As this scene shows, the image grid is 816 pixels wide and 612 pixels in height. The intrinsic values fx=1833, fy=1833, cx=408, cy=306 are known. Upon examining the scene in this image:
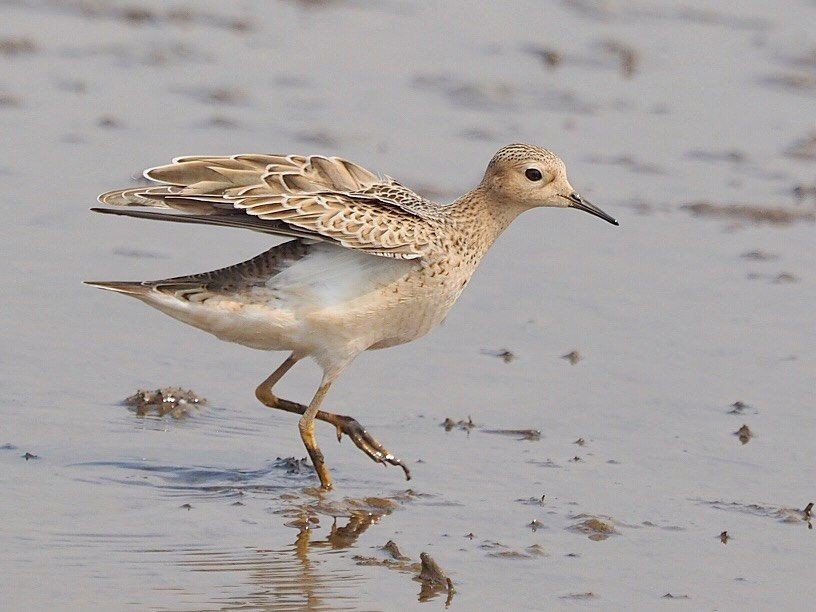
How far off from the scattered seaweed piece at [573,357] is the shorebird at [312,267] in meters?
1.20

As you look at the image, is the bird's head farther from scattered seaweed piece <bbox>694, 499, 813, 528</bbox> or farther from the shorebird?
scattered seaweed piece <bbox>694, 499, 813, 528</bbox>

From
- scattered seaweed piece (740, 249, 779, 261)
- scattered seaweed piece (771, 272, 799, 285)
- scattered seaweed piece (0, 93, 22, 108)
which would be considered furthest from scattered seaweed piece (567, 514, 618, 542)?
scattered seaweed piece (0, 93, 22, 108)

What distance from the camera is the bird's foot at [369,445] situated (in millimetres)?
7898

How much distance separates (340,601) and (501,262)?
13.4ft

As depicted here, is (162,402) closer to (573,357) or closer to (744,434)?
(573,357)

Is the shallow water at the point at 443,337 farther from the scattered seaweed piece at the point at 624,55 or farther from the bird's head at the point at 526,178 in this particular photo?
the bird's head at the point at 526,178

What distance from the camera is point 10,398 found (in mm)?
8414

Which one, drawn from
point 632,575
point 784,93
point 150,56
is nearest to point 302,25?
point 150,56

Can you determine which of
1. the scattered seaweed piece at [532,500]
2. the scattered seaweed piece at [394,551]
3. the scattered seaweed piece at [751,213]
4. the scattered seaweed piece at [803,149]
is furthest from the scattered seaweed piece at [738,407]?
the scattered seaweed piece at [803,149]

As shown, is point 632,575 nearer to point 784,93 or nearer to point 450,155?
point 450,155

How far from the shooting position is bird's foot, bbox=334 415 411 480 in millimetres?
7898

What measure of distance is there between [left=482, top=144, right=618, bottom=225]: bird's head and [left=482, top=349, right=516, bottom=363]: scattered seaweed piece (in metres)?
1.08

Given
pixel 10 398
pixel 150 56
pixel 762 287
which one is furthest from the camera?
pixel 150 56

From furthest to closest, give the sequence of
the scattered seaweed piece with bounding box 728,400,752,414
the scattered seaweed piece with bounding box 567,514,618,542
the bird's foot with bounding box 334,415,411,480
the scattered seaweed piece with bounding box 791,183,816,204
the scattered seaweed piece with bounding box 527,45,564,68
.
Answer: the scattered seaweed piece with bounding box 527,45,564,68 < the scattered seaweed piece with bounding box 791,183,816,204 < the scattered seaweed piece with bounding box 728,400,752,414 < the bird's foot with bounding box 334,415,411,480 < the scattered seaweed piece with bounding box 567,514,618,542
